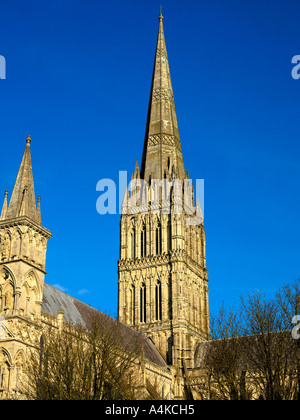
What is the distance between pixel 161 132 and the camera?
67625 millimetres

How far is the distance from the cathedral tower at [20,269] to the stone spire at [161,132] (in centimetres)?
3043

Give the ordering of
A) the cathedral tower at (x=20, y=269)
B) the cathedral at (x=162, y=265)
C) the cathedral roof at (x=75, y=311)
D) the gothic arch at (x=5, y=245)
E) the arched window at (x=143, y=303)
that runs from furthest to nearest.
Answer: the arched window at (x=143, y=303) → the cathedral at (x=162, y=265) → the cathedral roof at (x=75, y=311) → the gothic arch at (x=5, y=245) → the cathedral tower at (x=20, y=269)

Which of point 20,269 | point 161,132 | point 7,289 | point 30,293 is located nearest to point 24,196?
point 20,269

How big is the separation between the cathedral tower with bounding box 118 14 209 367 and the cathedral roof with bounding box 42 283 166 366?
1920 mm

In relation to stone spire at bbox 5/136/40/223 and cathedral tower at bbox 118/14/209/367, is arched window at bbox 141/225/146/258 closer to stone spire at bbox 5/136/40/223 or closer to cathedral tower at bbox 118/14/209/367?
cathedral tower at bbox 118/14/209/367

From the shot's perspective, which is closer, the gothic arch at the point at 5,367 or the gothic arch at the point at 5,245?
the gothic arch at the point at 5,367

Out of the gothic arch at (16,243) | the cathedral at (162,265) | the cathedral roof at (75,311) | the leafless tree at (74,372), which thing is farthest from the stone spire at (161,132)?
the leafless tree at (74,372)

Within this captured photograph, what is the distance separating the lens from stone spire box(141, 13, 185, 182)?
65.4m

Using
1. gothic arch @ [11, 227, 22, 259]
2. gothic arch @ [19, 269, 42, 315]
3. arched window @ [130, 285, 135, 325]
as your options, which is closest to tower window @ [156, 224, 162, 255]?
arched window @ [130, 285, 135, 325]

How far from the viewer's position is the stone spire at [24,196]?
3438 cm

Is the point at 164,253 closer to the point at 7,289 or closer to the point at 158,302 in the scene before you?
the point at 158,302

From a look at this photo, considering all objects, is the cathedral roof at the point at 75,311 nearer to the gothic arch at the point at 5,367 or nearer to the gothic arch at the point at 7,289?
the gothic arch at the point at 7,289
